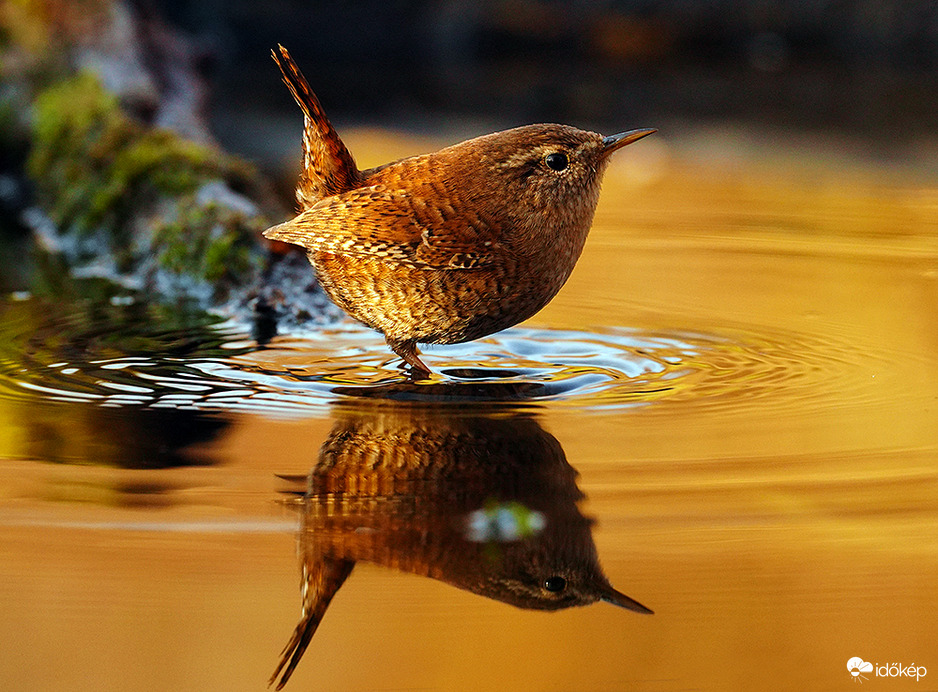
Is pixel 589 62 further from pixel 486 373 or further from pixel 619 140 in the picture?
pixel 486 373

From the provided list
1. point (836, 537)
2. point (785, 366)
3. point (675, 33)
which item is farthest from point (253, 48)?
point (836, 537)

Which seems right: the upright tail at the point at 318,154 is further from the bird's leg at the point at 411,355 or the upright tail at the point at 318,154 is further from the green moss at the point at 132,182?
the green moss at the point at 132,182

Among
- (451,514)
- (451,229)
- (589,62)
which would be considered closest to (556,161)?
(451,229)

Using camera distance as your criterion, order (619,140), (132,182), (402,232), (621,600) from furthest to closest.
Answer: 1. (132,182)
2. (619,140)
3. (402,232)
4. (621,600)

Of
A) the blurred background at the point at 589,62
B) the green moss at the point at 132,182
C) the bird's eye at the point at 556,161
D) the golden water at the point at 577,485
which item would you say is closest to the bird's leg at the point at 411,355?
the golden water at the point at 577,485

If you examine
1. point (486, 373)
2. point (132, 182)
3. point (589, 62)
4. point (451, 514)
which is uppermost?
point (589, 62)

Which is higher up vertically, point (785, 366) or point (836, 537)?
point (785, 366)

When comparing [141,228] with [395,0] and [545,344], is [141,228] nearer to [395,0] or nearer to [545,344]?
[545,344]
